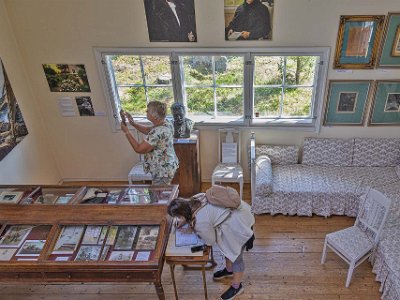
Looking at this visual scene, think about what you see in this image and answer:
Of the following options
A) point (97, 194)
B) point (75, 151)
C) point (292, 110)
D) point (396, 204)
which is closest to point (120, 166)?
point (75, 151)

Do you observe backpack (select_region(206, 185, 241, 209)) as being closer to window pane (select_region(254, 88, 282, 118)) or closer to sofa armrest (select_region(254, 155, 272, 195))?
sofa armrest (select_region(254, 155, 272, 195))

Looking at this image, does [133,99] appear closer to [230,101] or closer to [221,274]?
[230,101]

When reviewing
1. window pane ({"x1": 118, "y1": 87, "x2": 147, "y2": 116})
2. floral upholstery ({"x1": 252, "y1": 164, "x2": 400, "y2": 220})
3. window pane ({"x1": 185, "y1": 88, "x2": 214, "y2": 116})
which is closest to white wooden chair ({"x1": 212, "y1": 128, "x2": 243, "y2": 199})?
window pane ({"x1": 185, "y1": 88, "x2": 214, "y2": 116})

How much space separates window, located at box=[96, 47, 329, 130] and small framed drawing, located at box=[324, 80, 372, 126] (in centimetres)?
15

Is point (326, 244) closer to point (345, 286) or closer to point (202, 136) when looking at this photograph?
point (345, 286)

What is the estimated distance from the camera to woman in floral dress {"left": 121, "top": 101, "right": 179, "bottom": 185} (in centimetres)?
317

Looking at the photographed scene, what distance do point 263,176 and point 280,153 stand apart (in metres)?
0.62

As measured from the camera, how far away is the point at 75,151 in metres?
4.99

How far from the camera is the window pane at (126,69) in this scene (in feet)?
14.2

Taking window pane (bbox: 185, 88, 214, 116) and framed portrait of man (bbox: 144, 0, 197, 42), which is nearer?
framed portrait of man (bbox: 144, 0, 197, 42)

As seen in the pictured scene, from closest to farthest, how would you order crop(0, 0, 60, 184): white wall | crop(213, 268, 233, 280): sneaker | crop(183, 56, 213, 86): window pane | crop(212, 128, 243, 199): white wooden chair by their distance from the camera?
1. crop(213, 268, 233, 280): sneaker
2. crop(0, 0, 60, 184): white wall
3. crop(183, 56, 213, 86): window pane
4. crop(212, 128, 243, 199): white wooden chair

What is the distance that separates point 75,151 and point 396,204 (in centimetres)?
453

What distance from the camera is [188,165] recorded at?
4.38 m

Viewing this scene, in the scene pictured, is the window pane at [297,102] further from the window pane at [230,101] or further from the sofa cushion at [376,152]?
the sofa cushion at [376,152]
